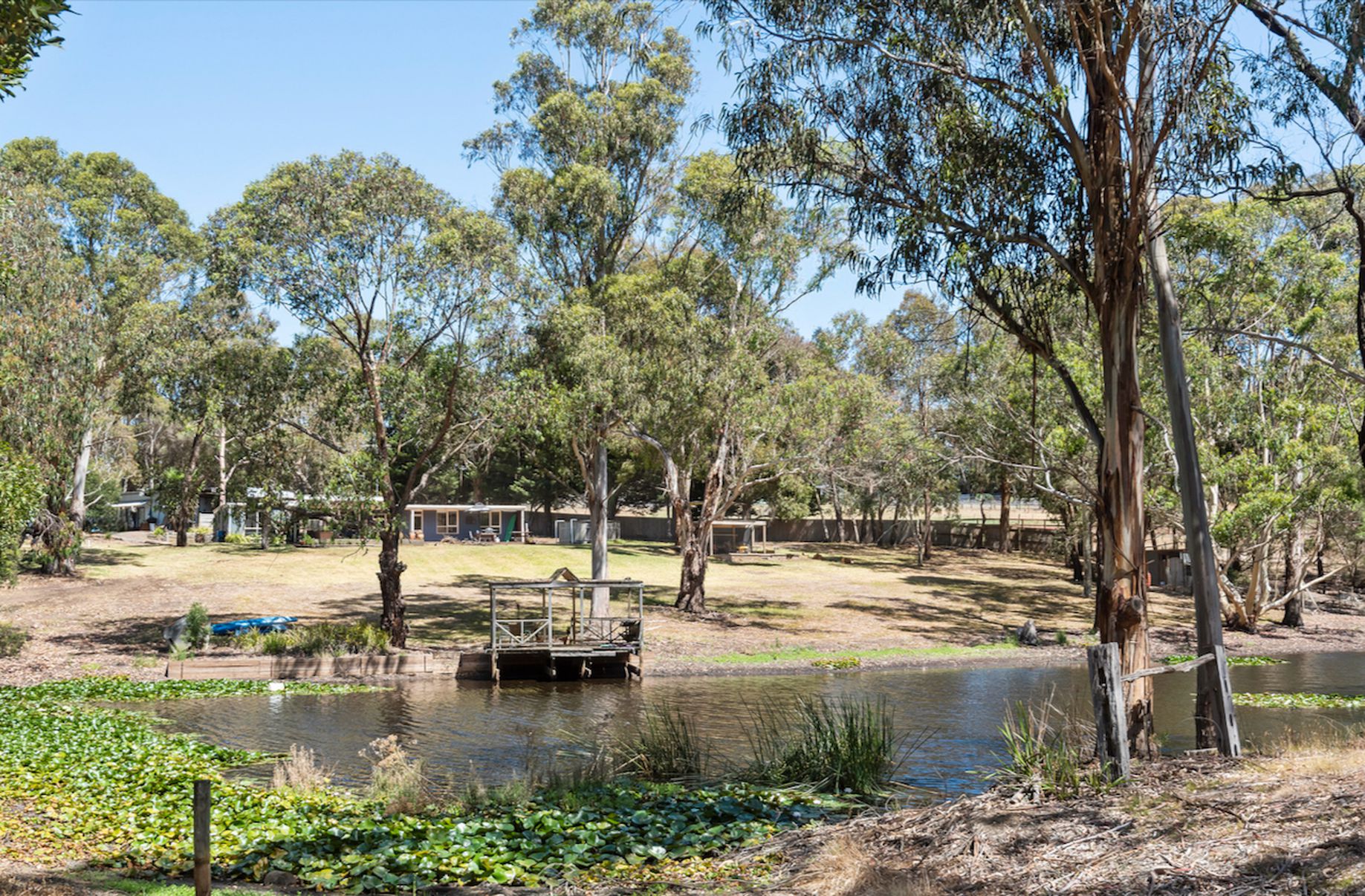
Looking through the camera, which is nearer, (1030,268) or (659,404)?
(1030,268)

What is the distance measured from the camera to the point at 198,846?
21.2ft

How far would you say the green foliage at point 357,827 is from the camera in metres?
8.41

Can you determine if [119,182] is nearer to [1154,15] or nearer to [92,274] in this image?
[92,274]

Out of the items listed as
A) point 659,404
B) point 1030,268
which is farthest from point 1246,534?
point 1030,268

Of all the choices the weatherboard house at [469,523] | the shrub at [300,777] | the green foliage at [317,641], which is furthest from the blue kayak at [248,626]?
the weatherboard house at [469,523]

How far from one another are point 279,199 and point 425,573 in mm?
21132

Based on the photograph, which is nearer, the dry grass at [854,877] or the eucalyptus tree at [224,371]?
the dry grass at [854,877]

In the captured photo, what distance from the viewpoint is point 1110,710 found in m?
8.51

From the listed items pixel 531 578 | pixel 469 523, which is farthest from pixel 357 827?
pixel 469 523

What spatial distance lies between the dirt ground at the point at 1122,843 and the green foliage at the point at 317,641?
18407 mm


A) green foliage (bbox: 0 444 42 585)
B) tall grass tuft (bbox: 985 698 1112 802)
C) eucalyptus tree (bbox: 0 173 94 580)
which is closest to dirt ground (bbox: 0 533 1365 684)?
eucalyptus tree (bbox: 0 173 94 580)

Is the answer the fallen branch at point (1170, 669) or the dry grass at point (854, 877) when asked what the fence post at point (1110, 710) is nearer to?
the fallen branch at point (1170, 669)

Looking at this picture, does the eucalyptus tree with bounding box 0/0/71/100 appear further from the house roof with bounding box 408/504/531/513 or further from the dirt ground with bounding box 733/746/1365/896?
the house roof with bounding box 408/504/531/513

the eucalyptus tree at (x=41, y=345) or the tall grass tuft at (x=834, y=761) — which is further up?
the eucalyptus tree at (x=41, y=345)
